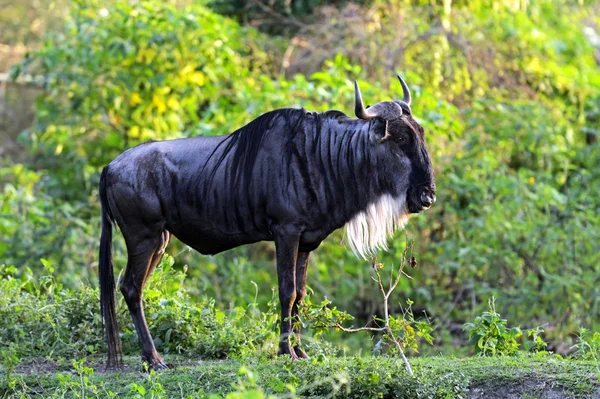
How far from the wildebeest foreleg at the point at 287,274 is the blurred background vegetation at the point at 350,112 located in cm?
427

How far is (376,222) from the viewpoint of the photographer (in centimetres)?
596

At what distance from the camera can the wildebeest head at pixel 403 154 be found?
5.82 m

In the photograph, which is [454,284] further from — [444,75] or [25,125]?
[25,125]

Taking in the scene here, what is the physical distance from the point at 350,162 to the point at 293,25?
8.19m

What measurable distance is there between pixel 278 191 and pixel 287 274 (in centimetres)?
53

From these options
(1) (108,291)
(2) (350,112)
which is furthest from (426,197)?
(2) (350,112)

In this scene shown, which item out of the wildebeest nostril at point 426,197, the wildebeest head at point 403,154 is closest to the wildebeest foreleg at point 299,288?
the wildebeest head at point 403,154

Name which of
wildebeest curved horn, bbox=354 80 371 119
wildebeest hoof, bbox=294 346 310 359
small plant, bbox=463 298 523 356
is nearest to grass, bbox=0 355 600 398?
wildebeest hoof, bbox=294 346 310 359

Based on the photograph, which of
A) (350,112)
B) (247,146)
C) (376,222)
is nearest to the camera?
(376,222)

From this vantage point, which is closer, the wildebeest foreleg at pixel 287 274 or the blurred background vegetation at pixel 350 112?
the wildebeest foreleg at pixel 287 274

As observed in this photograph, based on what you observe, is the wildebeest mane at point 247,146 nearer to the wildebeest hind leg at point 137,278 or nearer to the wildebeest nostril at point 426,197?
the wildebeest hind leg at point 137,278

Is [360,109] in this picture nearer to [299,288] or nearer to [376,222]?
[376,222]

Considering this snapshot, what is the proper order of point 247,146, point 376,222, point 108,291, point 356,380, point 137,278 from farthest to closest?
point 108,291 → point 137,278 → point 247,146 → point 376,222 → point 356,380

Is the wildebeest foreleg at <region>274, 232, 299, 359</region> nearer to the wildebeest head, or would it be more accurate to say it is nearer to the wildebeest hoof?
the wildebeest hoof
